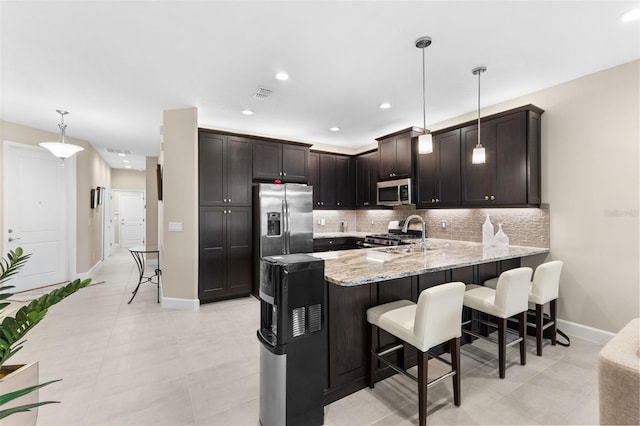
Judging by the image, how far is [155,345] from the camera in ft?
9.66

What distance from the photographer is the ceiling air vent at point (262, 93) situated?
3381 mm

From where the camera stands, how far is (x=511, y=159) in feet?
11.0

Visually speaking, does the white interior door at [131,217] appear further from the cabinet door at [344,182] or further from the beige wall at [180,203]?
the cabinet door at [344,182]

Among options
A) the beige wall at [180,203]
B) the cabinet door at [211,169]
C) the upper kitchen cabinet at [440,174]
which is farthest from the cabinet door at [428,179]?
the beige wall at [180,203]

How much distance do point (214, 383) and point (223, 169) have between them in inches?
117

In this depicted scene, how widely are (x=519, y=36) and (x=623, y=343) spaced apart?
239cm

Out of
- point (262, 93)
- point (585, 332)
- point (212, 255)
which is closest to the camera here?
point (585, 332)

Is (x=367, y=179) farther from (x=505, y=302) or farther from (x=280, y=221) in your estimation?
(x=505, y=302)

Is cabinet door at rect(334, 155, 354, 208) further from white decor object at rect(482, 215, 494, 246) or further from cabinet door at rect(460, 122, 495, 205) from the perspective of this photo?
white decor object at rect(482, 215, 494, 246)

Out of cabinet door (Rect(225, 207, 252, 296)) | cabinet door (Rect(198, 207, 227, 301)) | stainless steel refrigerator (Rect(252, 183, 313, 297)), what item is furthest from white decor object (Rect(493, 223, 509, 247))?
cabinet door (Rect(198, 207, 227, 301))

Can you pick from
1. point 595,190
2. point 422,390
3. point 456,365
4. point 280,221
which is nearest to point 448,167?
point 595,190

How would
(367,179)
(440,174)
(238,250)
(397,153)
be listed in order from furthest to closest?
1. (367,179)
2. (397,153)
3. (238,250)
4. (440,174)

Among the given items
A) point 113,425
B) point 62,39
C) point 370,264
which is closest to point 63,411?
point 113,425

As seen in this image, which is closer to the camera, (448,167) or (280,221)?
(448,167)
